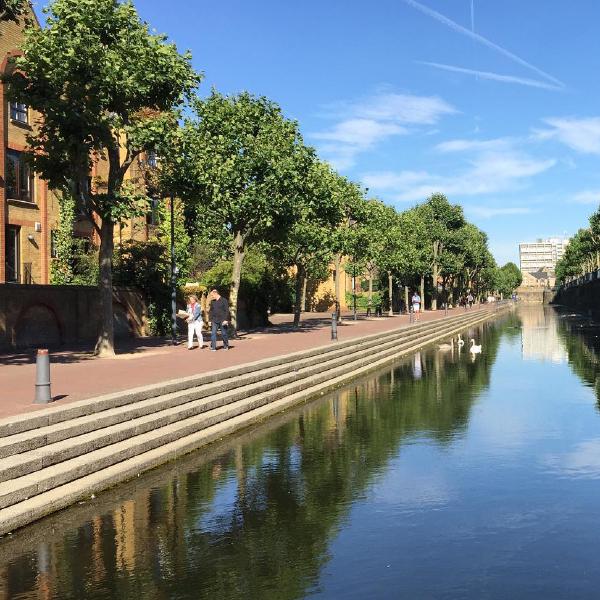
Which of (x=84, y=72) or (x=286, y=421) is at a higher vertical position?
(x=84, y=72)

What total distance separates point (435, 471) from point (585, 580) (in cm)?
321

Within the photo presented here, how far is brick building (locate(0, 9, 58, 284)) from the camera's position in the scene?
96.6 feet

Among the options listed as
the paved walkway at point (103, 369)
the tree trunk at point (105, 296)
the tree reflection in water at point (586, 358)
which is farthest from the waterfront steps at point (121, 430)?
the tree reflection in water at point (586, 358)

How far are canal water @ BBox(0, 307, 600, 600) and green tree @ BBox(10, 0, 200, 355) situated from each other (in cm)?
931

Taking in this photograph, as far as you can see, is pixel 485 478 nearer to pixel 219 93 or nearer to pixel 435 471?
pixel 435 471

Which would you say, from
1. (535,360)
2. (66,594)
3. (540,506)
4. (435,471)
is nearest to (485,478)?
(435,471)

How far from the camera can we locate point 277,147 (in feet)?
87.6

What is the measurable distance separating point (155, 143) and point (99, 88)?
2209 mm

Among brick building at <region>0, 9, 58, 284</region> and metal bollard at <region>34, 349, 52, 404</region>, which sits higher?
brick building at <region>0, 9, 58, 284</region>

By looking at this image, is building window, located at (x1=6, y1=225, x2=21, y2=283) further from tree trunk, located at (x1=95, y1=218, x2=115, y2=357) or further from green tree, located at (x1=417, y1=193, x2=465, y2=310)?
green tree, located at (x1=417, y1=193, x2=465, y2=310)

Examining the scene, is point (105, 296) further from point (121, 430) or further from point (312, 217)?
point (312, 217)

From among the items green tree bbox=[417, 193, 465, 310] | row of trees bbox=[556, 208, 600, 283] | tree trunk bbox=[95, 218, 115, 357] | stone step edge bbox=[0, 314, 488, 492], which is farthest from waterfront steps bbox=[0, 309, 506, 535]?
row of trees bbox=[556, 208, 600, 283]

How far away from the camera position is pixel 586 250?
339 ft

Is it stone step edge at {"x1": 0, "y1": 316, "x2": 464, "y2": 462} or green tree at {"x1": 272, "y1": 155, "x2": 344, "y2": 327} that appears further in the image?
green tree at {"x1": 272, "y1": 155, "x2": 344, "y2": 327}
